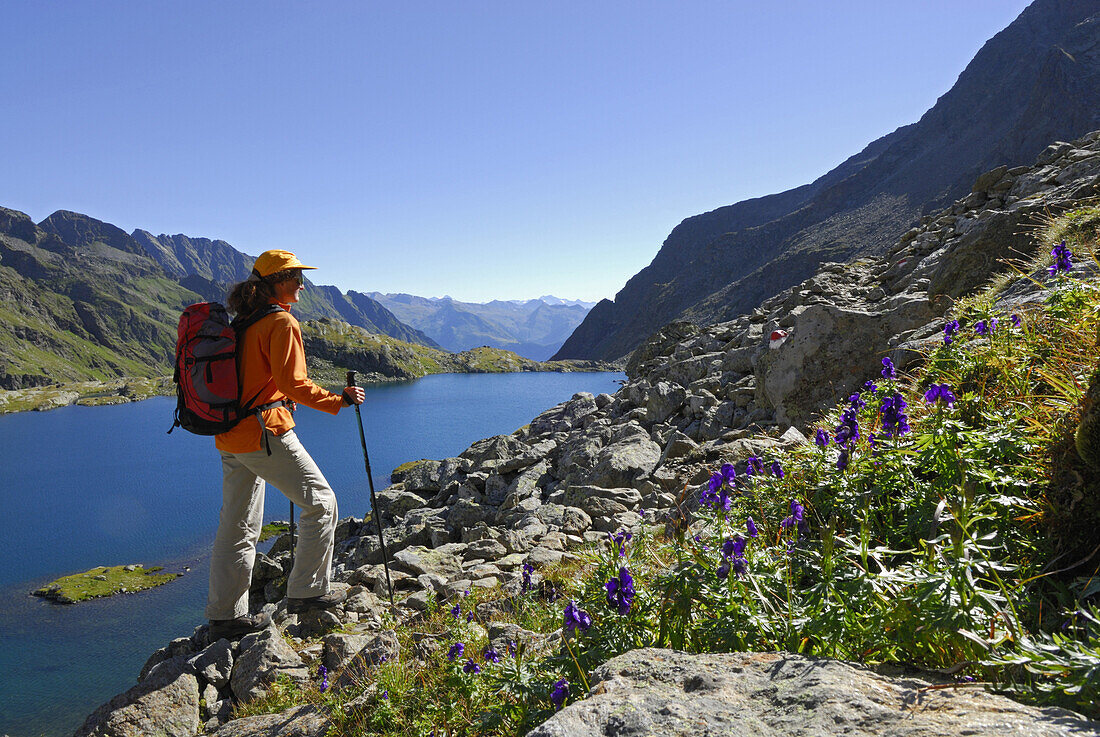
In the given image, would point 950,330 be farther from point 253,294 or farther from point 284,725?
point 253,294

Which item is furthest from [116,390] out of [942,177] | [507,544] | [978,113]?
[978,113]

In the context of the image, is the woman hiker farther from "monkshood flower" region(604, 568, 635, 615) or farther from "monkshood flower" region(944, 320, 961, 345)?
"monkshood flower" region(944, 320, 961, 345)

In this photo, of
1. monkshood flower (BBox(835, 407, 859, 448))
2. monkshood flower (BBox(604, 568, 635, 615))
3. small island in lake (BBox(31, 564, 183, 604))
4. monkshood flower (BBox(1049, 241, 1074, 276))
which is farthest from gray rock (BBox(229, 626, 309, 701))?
small island in lake (BBox(31, 564, 183, 604))

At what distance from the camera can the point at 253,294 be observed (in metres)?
5.55

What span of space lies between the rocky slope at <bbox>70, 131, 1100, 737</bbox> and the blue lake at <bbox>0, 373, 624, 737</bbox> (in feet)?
46.6

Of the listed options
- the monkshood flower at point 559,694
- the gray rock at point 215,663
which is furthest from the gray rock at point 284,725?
the monkshood flower at point 559,694

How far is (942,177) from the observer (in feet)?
490

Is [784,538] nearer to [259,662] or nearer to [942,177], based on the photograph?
[259,662]

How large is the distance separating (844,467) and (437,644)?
3392mm

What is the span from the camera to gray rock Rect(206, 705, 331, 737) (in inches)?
157

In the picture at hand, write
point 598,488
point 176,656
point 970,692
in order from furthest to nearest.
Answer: point 598,488
point 176,656
point 970,692

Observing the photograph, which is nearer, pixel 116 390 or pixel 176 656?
pixel 176 656

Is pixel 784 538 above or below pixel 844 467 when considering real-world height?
below

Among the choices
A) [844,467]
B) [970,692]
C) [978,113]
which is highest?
[978,113]
